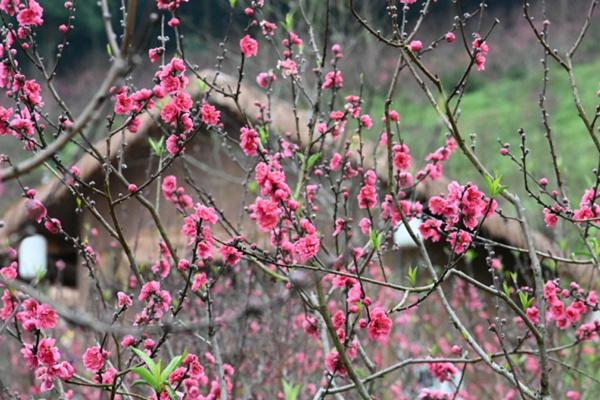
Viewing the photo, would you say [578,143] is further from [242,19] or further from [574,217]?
[574,217]

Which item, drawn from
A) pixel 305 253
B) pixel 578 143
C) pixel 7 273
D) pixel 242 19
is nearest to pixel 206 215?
pixel 305 253

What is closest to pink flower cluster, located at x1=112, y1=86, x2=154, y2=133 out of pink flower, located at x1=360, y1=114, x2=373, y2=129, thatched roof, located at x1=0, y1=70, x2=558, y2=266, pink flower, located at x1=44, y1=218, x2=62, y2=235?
pink flower, located at x1=44, y1=218, x2=62, y2=235

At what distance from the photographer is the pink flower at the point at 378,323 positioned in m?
2.88

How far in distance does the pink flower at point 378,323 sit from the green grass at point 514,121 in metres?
11.1

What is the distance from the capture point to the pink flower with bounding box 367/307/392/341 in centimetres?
288

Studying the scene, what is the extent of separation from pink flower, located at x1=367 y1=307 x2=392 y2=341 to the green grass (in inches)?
438

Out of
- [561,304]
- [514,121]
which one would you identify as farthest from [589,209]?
[514,121]

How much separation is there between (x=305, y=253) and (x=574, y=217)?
99 cm

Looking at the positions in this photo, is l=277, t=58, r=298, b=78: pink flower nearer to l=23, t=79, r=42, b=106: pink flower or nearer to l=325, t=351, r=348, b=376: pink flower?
l=23, t=79, r=42, b=106: pink flower

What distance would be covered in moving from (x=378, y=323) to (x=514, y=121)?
1929cm

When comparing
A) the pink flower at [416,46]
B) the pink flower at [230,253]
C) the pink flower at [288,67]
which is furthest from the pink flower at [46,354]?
the pink flower at [416,46]

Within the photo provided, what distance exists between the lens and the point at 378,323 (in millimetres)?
2902

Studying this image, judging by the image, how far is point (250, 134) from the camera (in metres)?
3.11

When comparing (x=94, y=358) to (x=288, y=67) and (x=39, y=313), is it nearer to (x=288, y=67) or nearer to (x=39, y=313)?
(x=39, y=313)
